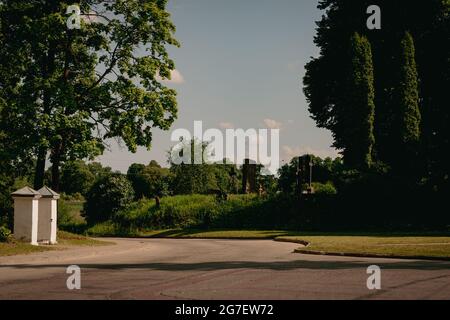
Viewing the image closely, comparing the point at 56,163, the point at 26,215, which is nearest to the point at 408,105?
the point at 56,163

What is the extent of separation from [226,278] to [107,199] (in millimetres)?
37518

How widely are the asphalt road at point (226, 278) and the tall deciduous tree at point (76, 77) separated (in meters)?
9.27

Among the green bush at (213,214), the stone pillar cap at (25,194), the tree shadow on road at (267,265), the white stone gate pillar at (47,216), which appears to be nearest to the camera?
the tree shadow on road at (267,265)

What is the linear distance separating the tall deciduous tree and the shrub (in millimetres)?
19834

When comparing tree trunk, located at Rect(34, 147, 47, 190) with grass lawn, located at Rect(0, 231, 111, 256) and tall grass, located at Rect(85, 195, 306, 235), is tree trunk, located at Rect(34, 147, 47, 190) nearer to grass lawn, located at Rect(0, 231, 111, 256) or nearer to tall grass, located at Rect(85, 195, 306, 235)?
grass lawn, located at Rect(0, 231, 111, 256)

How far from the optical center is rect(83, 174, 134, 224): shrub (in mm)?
49119

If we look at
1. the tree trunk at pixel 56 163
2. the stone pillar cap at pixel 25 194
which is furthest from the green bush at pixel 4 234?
the tree trunk at pixel 56 163

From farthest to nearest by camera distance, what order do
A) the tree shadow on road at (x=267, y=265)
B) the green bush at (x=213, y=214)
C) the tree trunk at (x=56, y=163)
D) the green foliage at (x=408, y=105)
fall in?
the green bush at (x=213, y=214) → the green foliage at (x=408, y=105) → the tree trunk at (x=56, y=163) → the tree shadow on road at (x=267, y=265)

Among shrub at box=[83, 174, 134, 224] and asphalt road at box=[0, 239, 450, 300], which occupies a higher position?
shrub at box=[83, 174, 134, 224]

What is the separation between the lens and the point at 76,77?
2997 centimetres

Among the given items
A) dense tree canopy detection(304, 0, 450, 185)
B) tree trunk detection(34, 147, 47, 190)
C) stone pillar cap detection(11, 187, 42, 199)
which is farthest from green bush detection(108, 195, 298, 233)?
stone pillar cap detection(11, 187, 42, 199)

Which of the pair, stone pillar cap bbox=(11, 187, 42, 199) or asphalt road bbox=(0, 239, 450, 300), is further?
stone pillar cap bbox=(11, 187, 42, 199)

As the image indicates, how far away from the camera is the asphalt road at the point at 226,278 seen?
10.5 metres

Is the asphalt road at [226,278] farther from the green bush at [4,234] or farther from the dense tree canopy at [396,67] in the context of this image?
the dense tree canopy at [396,67]
